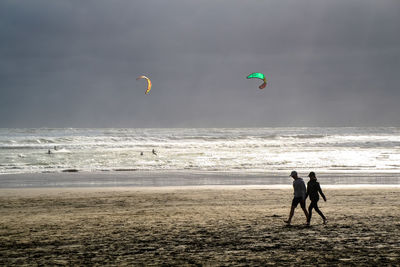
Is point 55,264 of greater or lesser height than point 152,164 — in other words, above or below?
below

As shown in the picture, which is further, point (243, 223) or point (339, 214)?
point (339, 214)

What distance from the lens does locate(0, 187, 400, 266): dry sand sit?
8.65m

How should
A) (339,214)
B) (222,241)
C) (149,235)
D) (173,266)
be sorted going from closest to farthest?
(173,266) → (222,241) → (149,235) → (339,214)

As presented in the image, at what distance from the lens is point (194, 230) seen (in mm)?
11062

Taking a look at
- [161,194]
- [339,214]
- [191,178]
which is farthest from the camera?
[191,178]

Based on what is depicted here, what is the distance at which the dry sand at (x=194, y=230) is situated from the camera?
340 inches

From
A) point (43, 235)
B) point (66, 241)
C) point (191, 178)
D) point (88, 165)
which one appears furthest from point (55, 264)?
point (88, 165)

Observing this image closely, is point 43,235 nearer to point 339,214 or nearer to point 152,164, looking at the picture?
point 339,214

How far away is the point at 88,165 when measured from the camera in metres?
31.7

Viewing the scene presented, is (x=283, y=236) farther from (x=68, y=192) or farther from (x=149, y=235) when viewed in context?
(x=68, y=192)

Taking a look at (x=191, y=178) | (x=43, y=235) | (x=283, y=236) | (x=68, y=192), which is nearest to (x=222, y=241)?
(x=283, y=236)

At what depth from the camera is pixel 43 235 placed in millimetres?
10680

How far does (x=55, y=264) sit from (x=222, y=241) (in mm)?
3415

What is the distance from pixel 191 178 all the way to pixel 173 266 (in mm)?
16133
